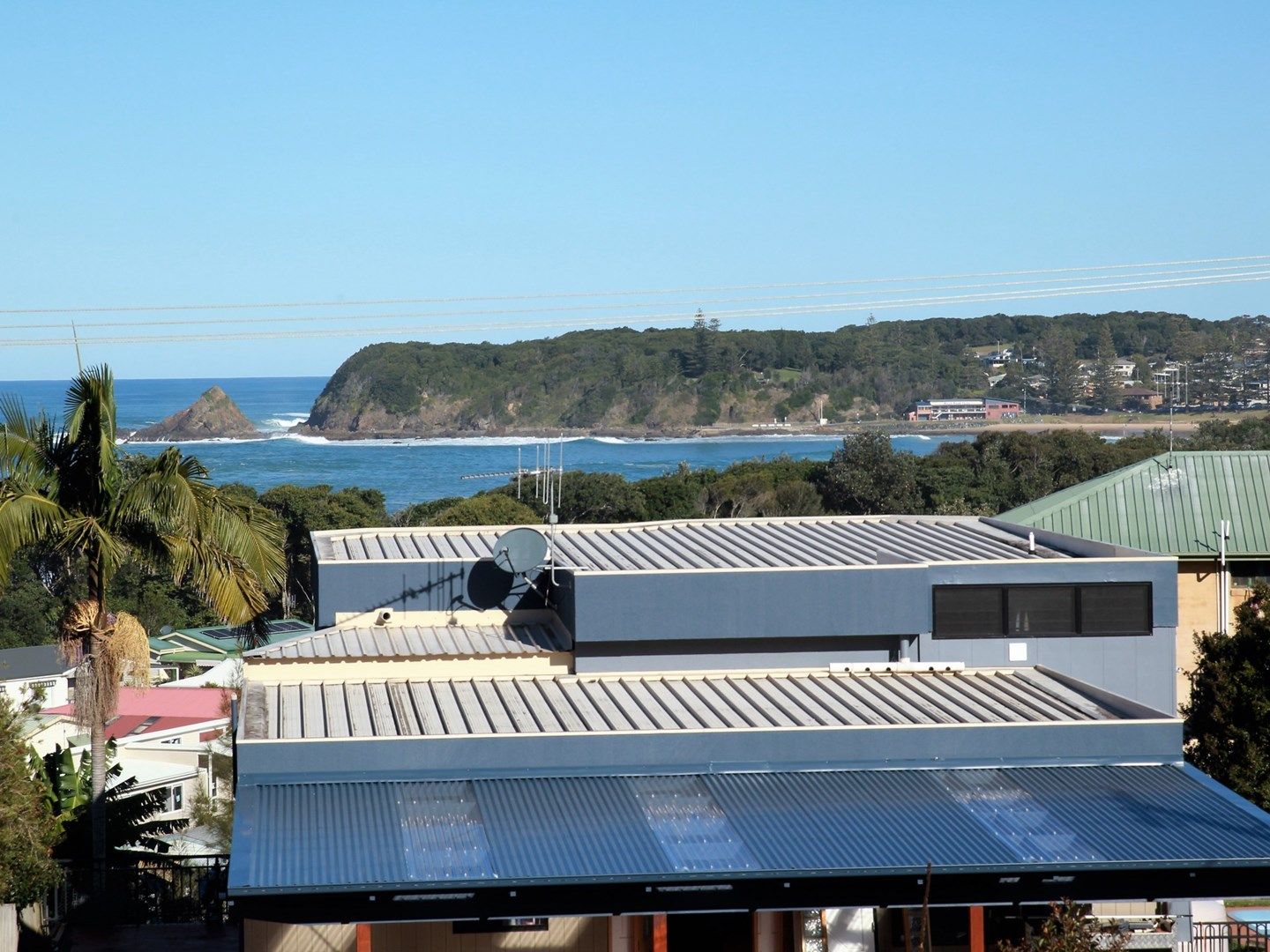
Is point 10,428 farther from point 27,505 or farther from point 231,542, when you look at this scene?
point 231,542

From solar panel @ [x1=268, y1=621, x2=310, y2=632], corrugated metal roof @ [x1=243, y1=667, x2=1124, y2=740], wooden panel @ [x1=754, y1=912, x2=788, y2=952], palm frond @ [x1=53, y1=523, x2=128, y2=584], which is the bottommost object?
solar panel @ [x1=268, y1=621, x2=310, y2=632]

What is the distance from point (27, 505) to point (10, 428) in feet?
4.05

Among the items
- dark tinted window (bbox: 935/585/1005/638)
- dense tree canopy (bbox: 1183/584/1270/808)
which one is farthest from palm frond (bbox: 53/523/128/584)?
dense tree canopy (bbox: 1183/584/1270/808)

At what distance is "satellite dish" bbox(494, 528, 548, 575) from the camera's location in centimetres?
2077

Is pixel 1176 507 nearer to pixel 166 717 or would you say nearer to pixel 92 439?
pixel 166 717

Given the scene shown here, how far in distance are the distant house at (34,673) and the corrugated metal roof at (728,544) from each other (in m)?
24.1

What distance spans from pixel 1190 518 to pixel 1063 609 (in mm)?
19225

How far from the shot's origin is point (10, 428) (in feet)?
61.1

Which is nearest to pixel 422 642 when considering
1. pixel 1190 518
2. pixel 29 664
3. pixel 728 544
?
pixel 728 544

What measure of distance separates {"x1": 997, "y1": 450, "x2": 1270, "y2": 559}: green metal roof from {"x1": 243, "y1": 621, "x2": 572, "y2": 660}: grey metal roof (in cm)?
1940

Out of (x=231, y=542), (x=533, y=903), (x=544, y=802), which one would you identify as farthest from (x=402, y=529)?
(x=533, y=903)

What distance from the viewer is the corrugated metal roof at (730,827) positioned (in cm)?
1312

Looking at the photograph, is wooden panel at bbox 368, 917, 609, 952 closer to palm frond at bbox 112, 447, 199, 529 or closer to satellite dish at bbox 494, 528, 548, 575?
palm frond at bbox 112, 447, 199, 529

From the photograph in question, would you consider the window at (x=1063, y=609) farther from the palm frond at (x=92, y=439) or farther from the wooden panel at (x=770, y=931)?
the palm frond at (x=92, y=439)
